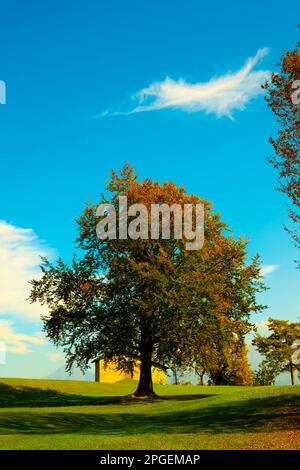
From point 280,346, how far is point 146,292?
3765 centimetres

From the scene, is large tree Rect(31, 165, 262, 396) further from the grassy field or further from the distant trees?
the distant trees

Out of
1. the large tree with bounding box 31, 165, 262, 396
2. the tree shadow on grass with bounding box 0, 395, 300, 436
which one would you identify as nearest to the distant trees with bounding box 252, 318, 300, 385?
the large tree with bounding box 31, 165, 262, 396

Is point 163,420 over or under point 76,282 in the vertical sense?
under

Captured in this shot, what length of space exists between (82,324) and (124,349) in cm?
411

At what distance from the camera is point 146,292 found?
44188 mm

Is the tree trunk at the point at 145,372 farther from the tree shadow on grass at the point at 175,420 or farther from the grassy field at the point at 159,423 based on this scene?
the tree shadow on grass at the point at 175,420

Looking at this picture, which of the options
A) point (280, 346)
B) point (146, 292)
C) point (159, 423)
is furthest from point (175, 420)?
point (280, 346)

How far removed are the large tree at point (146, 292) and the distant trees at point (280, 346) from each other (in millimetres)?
27653

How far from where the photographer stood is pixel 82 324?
156 ft

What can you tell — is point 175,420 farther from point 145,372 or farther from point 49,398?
point 49,398

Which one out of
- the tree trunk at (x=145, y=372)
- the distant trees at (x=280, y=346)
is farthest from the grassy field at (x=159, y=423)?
the distant trees at (x=280, y=346)
